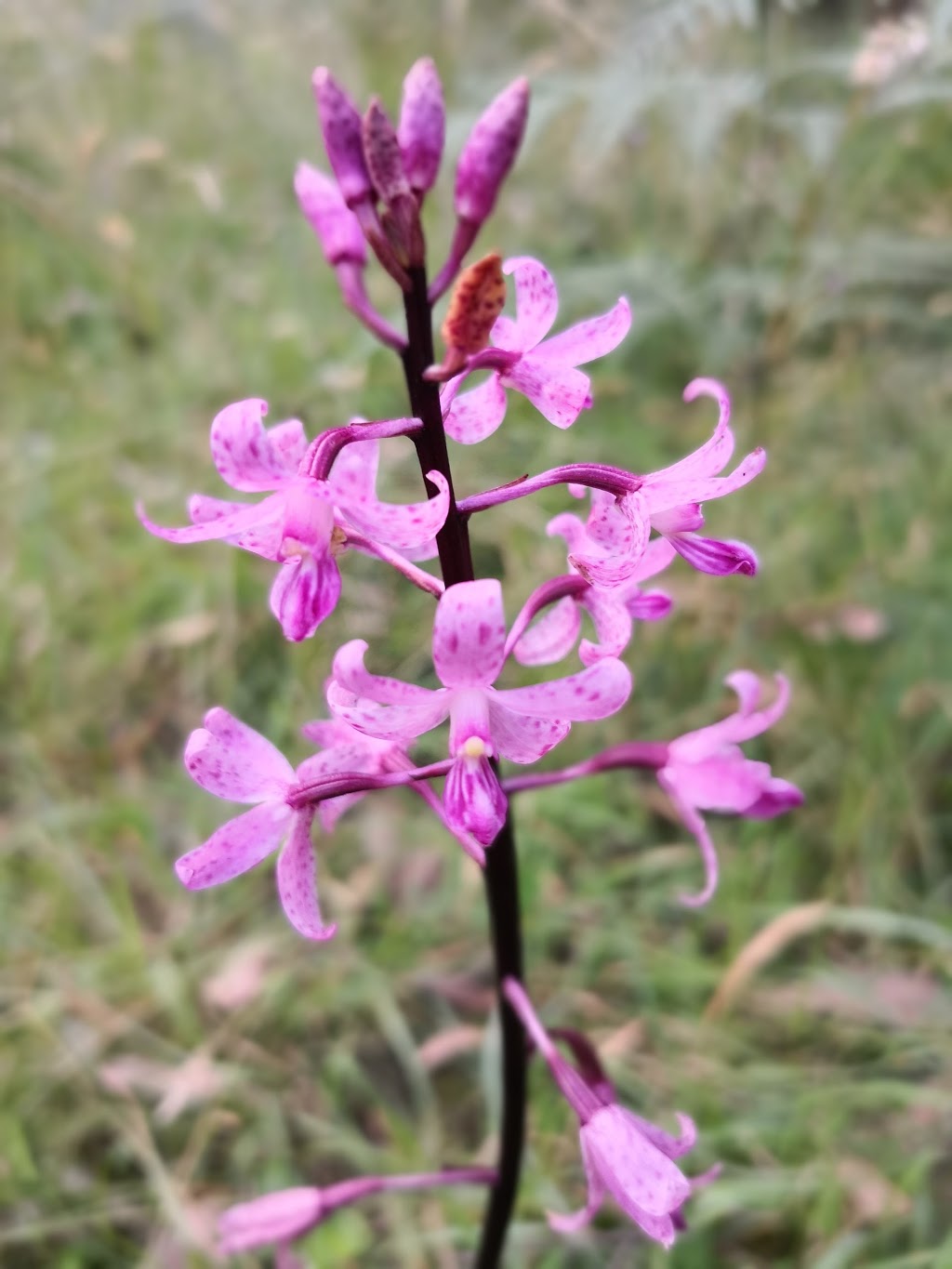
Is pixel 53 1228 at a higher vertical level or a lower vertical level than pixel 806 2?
lower

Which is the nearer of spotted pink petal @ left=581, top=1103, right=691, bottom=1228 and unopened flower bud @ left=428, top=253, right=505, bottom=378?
unopened flower bud @ left=428, top=253, right=505, bottom=378

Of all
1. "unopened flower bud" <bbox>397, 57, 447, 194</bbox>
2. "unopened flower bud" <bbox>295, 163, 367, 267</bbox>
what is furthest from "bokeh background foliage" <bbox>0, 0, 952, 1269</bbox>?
"unopened flower bud" <bbox>397, 57, 447, 194</bbox>

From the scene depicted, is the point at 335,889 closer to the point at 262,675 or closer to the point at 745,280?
the point at 262,675

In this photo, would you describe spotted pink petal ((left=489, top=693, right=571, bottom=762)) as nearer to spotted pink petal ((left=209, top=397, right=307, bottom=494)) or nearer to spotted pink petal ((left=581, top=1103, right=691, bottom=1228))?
spotted pink petal ((left=209, top=397, right=307, bottom=494))

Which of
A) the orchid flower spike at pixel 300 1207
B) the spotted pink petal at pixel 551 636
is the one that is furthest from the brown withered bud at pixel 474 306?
the orchid flower spike at pixel 300 1207

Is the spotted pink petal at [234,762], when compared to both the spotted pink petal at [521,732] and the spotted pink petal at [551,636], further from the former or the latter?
the spotted pink petal at [551,636]

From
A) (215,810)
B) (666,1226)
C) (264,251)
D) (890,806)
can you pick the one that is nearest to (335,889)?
(215,810)
